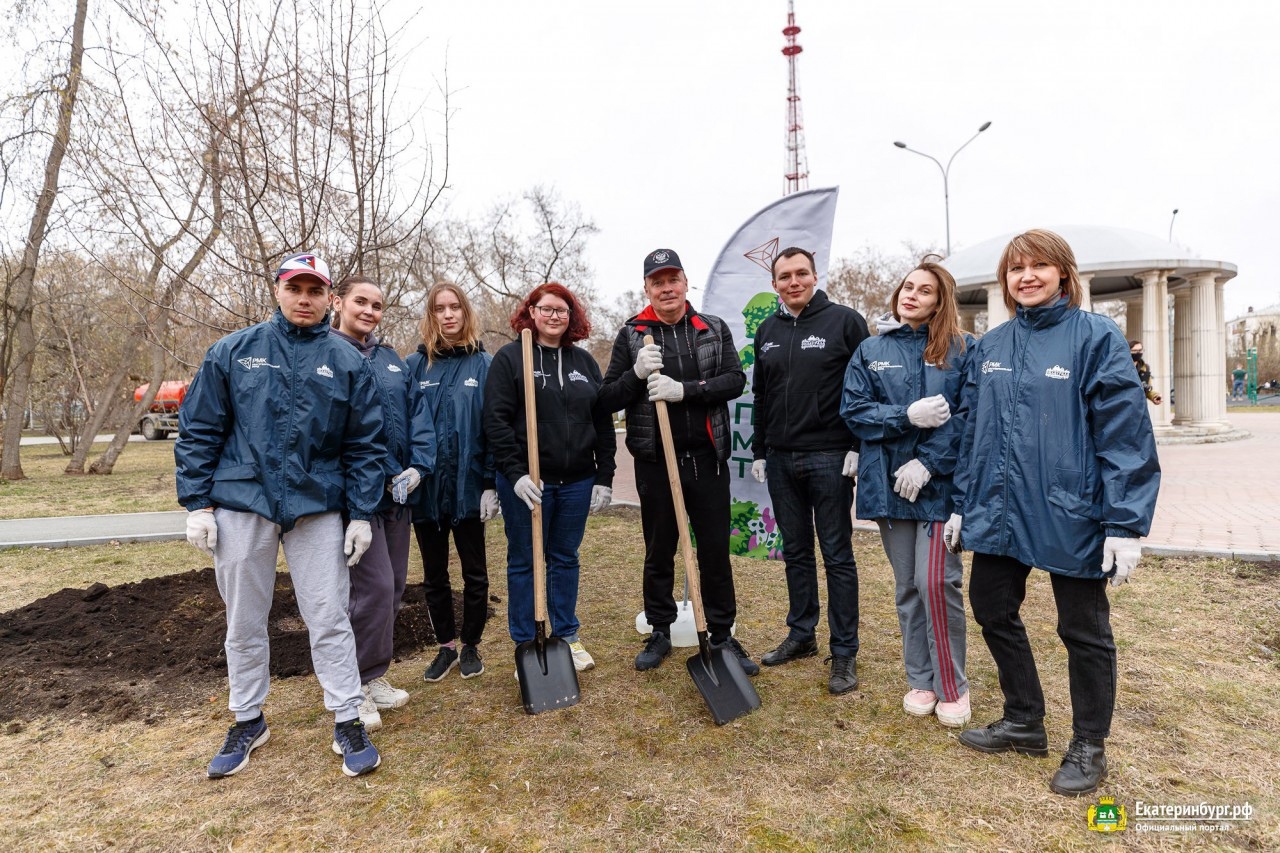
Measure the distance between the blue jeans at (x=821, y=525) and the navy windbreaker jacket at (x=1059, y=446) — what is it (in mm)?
844

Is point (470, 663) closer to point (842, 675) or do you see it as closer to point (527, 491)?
point (527, 491)

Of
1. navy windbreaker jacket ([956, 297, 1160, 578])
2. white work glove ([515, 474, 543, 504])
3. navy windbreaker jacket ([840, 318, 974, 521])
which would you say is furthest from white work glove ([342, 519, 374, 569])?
navy windbreaker jacket ([956, 297, 1160, 578])

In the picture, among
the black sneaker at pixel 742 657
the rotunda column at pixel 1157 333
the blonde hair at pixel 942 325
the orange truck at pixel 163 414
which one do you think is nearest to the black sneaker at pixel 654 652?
the black sneaker at pixel 742 657

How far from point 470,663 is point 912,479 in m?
2.53

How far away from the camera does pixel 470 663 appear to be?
147 inches

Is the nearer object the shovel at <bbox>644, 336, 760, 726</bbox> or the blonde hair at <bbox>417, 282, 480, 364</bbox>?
the shovel at <bbox>644, 336, 760, 726</bbox>

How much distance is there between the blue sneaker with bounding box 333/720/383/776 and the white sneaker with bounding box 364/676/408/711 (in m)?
0.48

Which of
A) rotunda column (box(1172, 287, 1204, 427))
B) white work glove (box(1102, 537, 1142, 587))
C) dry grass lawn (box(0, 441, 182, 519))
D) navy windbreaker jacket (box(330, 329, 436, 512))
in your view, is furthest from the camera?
rotunda column (box(1172, 287, 1204, 427))

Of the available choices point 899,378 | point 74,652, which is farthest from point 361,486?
point 74,652

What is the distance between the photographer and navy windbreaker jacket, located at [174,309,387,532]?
2590 mm

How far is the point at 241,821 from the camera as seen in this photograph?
7.96 ft

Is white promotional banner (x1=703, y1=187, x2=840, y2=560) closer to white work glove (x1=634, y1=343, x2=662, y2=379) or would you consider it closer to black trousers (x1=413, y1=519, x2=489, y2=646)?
white work glove (x1=634, y1=343, x2=662, y2=379)

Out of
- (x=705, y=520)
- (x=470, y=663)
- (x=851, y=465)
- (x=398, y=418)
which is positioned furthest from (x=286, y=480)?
(x=851, y=465)

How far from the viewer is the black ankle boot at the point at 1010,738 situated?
107 inches
